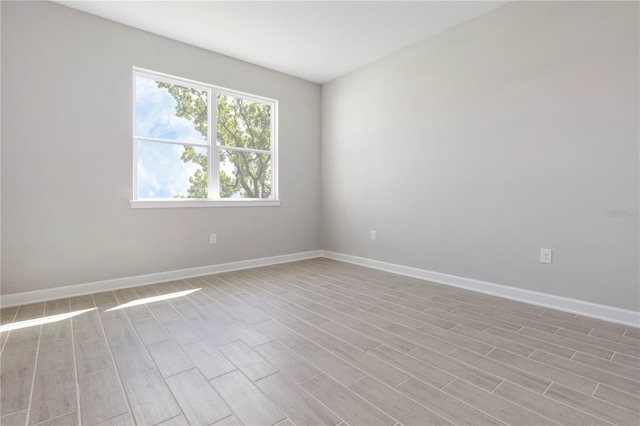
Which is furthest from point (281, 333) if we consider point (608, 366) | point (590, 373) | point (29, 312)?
point (29, 312)

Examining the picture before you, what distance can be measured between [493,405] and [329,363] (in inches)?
31.7

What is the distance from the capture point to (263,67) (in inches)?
169

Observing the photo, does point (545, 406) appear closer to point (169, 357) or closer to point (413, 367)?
point (413, 367)

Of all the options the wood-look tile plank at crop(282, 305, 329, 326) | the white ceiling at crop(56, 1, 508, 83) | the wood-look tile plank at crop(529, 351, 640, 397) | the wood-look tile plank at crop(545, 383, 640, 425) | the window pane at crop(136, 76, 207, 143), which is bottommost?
the wood-look tile plank at crop(545, 383, 640, 425)

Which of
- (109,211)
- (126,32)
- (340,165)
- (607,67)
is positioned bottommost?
(109,211)

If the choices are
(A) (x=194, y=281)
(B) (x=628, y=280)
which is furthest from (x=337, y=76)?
(B) (x=628, y=280)

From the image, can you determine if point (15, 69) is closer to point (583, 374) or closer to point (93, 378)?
point (93, 378)

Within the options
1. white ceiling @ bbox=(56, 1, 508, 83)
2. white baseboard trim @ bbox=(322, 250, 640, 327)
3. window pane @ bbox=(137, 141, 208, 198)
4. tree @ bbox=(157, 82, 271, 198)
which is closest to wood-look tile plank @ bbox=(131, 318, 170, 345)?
window pane @ bbox=(137, 141, 208, 198)

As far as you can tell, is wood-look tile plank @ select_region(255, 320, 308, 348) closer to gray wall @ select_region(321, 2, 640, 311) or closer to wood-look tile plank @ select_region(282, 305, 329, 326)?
wood-look tile plank @ select_region(282, 305, 329, 326)

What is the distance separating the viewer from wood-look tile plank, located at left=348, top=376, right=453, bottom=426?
1310 millimetres

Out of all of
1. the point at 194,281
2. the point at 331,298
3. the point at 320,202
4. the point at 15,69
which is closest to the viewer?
the point at 15,69

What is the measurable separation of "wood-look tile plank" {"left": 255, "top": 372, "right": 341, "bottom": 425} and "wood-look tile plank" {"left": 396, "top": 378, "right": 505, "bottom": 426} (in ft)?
1.33

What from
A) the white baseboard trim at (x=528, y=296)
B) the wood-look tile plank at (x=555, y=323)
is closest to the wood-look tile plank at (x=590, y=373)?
the wood-look tile plank at (x=555, y=323)

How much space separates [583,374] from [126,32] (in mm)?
4592
